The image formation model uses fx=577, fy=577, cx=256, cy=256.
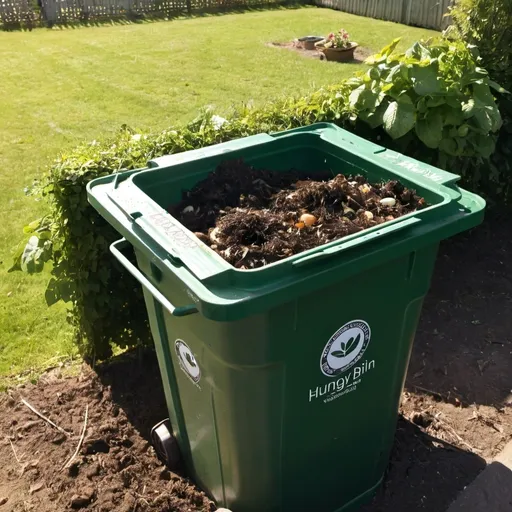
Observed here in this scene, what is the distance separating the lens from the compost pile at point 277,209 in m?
1.97

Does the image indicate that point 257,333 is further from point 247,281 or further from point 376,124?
point 376,124

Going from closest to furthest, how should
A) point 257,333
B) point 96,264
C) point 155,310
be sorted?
point 257,333 < point 155,310 < point 96,264

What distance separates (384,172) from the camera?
243 centimetres

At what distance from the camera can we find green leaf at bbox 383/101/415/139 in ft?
11.5

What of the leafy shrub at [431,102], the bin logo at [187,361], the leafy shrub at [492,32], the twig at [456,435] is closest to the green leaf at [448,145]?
the leafy shrub at [431,102]

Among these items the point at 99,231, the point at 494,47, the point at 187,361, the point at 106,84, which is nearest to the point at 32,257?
the point at 99,231

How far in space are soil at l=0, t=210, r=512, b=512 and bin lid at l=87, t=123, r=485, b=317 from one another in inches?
52.6

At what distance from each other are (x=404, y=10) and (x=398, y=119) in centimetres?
1454

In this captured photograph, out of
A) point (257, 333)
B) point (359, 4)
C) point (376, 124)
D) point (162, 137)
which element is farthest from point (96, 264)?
point (359, 4)

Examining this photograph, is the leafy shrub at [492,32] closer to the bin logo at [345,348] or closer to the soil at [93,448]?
the bin logo at [345,348]

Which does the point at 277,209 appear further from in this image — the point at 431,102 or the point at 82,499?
the point at 431,102

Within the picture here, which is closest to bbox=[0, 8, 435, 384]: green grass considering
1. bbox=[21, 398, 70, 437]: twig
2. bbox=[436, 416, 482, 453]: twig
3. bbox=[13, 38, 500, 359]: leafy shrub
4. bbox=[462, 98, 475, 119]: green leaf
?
bbox=[21, 398, 70, 437]: twig

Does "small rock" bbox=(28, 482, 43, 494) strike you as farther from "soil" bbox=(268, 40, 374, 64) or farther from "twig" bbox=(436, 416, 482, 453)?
"soil" bbox=(268, 40, 374, 64)

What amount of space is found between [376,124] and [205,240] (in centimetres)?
200
